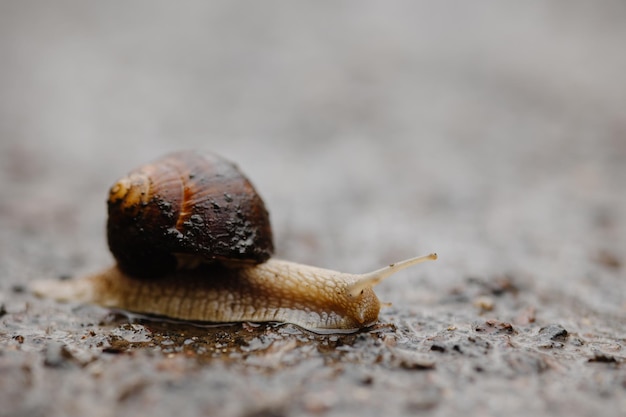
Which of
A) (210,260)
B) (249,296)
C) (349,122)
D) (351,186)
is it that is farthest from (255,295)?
(349,122)

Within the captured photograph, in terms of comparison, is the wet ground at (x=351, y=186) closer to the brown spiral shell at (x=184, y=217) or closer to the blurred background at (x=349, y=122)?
the blurred background at (x=349, y=122)

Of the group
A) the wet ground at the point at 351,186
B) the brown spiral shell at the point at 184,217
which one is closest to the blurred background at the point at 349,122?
the wet ground at the point at 351,186

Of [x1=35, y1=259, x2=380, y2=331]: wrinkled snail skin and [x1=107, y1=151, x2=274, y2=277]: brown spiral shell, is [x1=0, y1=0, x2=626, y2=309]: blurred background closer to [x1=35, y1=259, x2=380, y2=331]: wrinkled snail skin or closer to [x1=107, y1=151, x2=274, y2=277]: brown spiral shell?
[x1=35, y1=259, x2=380, y2=331]: wrinkled snail skin

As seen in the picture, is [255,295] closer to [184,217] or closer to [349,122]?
[184,217]

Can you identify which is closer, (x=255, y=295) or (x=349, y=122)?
(x=255, y=295)

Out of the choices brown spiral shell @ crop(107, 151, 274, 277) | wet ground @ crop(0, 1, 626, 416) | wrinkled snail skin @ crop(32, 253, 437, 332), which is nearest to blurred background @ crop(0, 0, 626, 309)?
wet ground @ crop(0, 1, 626, 416)

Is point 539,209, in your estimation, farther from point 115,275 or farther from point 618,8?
point 618,8
